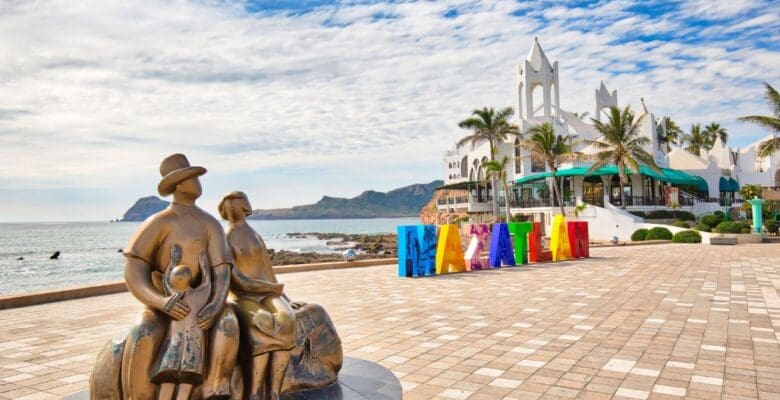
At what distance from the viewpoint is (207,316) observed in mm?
3037

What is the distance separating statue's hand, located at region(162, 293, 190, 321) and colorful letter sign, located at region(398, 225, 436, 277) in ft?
38.9

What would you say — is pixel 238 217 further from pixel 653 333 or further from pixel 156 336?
pixel 653 333

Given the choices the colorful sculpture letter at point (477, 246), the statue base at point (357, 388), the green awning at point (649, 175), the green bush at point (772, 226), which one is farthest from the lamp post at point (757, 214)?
the statue base at point (357, 388)

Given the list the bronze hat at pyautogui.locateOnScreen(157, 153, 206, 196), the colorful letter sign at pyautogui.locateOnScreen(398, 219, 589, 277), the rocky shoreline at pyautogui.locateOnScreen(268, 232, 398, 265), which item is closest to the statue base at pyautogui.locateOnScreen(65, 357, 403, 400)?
the bronze hat at pyautogui.locateOnScreen(157, 153, 206, 196)

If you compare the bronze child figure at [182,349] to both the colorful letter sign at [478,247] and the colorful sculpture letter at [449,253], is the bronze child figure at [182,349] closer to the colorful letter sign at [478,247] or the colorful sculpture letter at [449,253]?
the colorful letter sign at [478,247]

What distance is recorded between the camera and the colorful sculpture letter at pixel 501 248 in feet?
55.8

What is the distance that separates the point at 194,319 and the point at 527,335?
5.46 metres

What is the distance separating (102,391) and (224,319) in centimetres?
82

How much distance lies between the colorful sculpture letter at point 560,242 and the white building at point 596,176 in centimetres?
1572

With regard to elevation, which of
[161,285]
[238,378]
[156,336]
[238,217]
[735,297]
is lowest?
[735,297]

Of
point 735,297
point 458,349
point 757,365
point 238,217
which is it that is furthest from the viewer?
point 735,297

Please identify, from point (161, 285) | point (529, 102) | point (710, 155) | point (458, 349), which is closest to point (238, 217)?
point (161, 285)

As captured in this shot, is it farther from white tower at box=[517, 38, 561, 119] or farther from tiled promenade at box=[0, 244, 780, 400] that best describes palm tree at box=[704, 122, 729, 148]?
tiled promenade at box=[0, 244, 780, 400]

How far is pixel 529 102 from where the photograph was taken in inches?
2008
